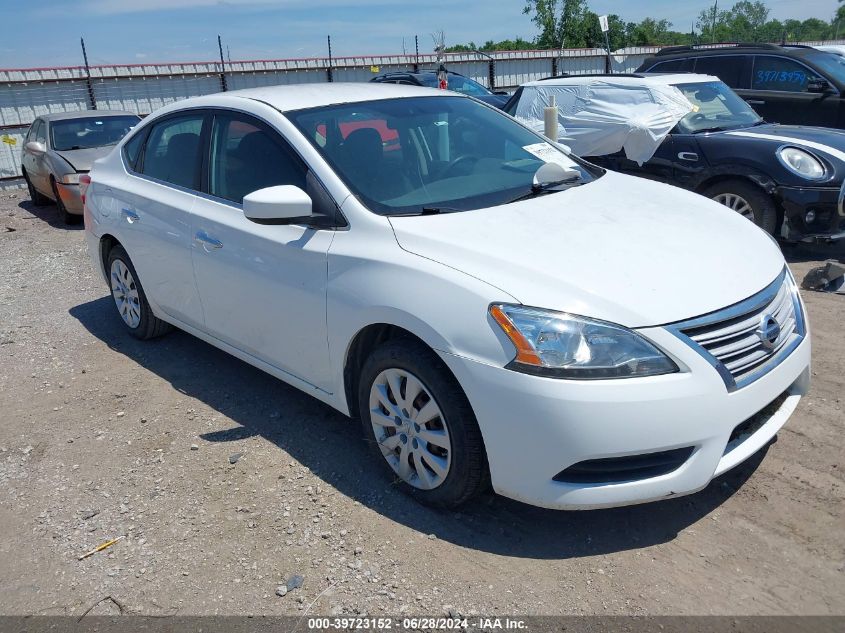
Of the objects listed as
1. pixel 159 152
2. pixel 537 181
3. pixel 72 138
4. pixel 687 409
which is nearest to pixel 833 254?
pixel 537 181

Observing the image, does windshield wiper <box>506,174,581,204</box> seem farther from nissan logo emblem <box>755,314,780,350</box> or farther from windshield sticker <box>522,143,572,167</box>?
nissan logo emblem <box>755,314,780,350</box>

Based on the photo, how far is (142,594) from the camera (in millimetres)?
2867

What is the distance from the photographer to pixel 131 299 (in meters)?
5.31

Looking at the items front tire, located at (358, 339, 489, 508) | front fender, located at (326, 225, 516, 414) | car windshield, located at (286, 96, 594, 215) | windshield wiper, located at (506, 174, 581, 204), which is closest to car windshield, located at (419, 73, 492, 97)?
car windshield, located at (286, 96, 594, 215)

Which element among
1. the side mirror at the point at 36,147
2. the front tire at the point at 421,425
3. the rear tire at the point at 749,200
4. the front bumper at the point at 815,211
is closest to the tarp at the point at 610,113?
the rear tire at the point at 749,200

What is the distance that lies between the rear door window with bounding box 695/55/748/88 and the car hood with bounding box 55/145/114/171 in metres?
8.32

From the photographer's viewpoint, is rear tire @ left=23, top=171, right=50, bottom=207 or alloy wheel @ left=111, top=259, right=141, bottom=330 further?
rear tire @ left=23, top=171, right=50, bottom=207

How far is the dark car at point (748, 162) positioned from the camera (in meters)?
6.30

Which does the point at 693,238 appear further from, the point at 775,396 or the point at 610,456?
the point at 610,456

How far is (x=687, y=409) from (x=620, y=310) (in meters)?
0.43

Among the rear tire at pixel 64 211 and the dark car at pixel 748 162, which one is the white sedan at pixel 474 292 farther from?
the rear tire at pixel 64 211

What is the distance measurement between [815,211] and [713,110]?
6.03ft

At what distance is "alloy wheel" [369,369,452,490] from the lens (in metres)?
3.03

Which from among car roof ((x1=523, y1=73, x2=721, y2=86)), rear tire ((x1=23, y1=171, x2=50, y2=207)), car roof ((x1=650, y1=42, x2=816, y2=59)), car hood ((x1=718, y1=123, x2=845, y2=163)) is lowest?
rear tire ((x1=23, y1=171, x2=50, y2=207))
